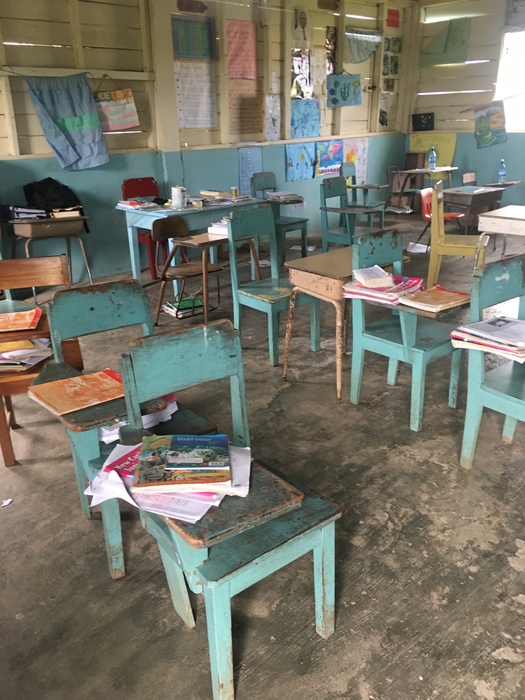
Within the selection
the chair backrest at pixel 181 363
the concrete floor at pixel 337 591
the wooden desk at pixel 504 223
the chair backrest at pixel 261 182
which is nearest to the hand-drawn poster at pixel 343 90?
the chair backrest at pixel 261 182

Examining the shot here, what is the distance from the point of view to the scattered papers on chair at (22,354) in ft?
7.84

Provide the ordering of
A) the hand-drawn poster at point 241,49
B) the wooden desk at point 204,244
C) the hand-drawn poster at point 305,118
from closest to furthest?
the wooden desk at point 204,244 → the hand-drawn poster at point 241,49 → the hand-drawn poster at point 305,118

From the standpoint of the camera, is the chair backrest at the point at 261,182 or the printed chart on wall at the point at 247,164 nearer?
the chair backrest at the point at 261,182

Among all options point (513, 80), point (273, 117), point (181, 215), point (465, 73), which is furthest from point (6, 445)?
point (465, 73)

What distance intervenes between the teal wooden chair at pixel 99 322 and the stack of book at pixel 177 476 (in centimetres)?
31

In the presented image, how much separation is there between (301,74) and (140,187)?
3.05 metres

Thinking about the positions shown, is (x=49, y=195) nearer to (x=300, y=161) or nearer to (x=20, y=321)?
(x=20, y=321)

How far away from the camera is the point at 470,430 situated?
2402 mm

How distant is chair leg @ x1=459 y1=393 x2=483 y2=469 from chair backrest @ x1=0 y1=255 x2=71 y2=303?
191 cm

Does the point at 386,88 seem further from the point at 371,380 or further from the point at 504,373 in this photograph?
the point at 504,373

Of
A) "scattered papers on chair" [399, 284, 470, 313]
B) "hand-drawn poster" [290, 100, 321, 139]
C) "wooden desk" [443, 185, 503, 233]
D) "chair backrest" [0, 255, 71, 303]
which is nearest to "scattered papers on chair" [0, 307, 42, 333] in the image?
"chair backrest" [0, 255, 71, 303]

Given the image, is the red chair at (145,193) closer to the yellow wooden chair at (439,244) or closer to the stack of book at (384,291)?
the yellow wooden chair at (439,244)

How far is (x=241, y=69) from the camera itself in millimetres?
6652

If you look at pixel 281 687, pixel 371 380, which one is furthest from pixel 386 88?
pixel 281 687
